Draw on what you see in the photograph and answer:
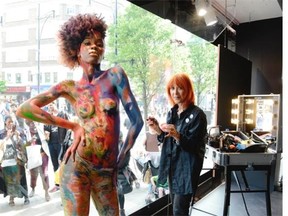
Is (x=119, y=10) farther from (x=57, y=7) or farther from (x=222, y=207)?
(x=222, y=207)

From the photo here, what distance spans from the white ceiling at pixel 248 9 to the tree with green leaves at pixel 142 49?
1.04 metres

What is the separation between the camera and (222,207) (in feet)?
9.18

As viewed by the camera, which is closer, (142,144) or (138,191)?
(142,144)

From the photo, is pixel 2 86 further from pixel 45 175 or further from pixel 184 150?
pixel 184 150

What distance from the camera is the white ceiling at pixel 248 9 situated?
3.00 meters

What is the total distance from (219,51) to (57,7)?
2319 mm

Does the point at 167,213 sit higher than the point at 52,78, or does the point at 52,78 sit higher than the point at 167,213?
the point at 52,78

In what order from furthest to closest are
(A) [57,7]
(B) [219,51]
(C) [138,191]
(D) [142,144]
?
(B) [219,51], (C) [138,191], (D) [142,144], (A) [57,7]

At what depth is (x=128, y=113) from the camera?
159cm

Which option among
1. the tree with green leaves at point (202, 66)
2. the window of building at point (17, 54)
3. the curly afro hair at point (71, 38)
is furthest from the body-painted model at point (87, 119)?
the tree with green leaves at point (202, 66)

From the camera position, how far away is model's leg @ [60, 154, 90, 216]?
1435 mm

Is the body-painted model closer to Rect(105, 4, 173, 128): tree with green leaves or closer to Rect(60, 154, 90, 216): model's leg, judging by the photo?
Rect(60, 154, 90, 216): model's leg

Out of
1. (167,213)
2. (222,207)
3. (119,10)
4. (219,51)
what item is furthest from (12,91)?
(219,51)

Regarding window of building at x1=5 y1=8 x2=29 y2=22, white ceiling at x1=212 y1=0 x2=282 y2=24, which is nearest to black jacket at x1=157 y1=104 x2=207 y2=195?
window of building at x1=5 y1=8 x2=29 y2=22
